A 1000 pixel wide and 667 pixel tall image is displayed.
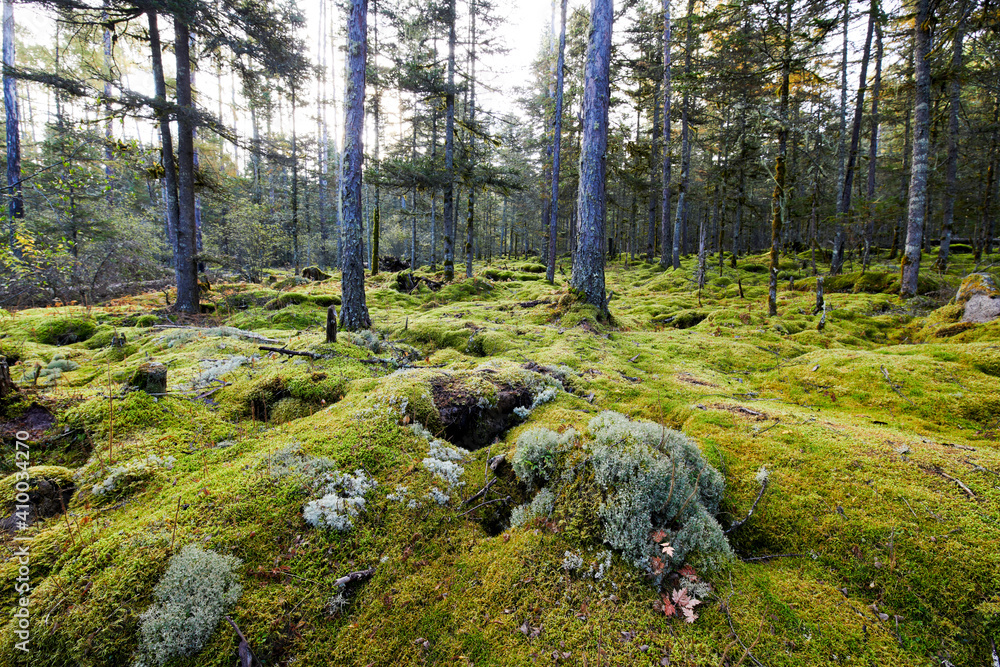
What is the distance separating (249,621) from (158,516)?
1.00 metres

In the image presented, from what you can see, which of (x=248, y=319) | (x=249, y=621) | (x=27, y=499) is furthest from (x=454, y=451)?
(x=248, y=319)

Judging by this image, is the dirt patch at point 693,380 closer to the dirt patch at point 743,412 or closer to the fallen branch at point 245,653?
the dirt patch at point 743,412

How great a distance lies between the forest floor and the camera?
1.96 meters

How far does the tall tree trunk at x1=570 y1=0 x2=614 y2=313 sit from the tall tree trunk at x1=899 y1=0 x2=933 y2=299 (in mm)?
8178

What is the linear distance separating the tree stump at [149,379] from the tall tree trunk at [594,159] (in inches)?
295

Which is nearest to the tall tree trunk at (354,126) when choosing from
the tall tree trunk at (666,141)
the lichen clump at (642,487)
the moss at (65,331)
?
the moss at (65,331)

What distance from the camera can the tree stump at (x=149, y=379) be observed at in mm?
3715

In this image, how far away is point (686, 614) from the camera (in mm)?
2061

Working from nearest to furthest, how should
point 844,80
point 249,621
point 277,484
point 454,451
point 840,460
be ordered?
point 249,621
point 277,484
point 840,460
point 454,451
point 844,80

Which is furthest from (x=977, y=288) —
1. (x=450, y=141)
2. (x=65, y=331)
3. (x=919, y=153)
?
(x=65, y=331)

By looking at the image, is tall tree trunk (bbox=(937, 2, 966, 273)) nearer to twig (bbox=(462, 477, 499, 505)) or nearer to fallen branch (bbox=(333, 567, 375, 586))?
twig (bbox=(462, 477, 499, 505))

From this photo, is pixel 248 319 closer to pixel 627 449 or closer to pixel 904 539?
pixel 627 449

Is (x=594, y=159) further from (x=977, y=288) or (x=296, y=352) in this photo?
(x=296, y=352)

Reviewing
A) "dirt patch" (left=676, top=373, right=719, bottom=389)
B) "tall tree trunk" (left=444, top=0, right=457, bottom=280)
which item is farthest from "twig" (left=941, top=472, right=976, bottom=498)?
"tall tree trunk" (left=444, top=0, right=457, bottom=280)
